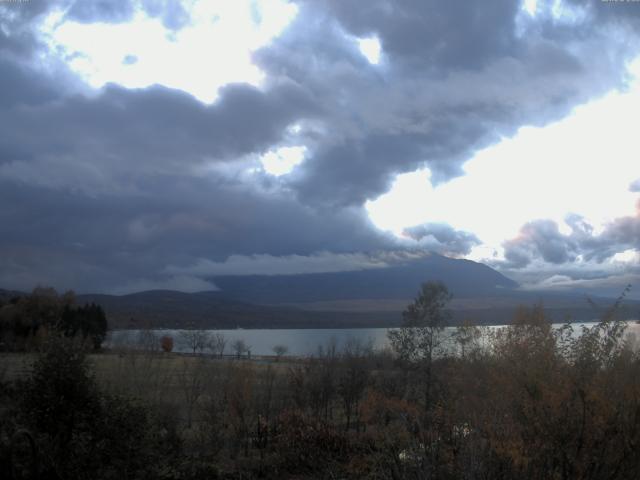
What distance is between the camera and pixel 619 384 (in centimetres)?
1143

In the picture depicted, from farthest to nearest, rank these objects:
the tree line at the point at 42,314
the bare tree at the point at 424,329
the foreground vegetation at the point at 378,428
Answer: the tree line at the point at 42,314 → the bare tree at the point at 424,329 → the foreground vegetation at the point at 378,428

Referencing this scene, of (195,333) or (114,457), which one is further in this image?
(195,333)

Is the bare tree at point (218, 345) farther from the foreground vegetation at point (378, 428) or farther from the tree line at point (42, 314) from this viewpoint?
the foreground vegetation at point (378, 428)

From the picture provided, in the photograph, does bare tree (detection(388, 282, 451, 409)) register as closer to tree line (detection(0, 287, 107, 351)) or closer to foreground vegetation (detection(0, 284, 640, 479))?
foreground vegetation (detection(0, 284, 640, 479))

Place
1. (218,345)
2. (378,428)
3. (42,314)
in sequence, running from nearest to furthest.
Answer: (378,428), (42,314), (218,345)

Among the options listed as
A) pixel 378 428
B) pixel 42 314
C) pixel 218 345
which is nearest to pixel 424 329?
pixel 378 428

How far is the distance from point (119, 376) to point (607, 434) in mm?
26639

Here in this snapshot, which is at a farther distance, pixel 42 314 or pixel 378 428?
pixel 42 314

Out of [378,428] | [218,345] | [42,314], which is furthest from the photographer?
[218,345]

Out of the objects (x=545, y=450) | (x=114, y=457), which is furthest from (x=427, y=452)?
(x=114, y=457)

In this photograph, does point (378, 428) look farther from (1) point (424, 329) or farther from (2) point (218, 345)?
(2) point (218, 345)

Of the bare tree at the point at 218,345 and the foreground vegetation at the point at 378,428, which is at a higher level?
the foreground vegetation at the point at 378,428

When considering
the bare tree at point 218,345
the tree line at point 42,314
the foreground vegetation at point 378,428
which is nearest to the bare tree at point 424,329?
the foreground vegetation at point 378,428

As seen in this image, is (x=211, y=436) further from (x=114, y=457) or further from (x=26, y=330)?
(x=26, y=330)
